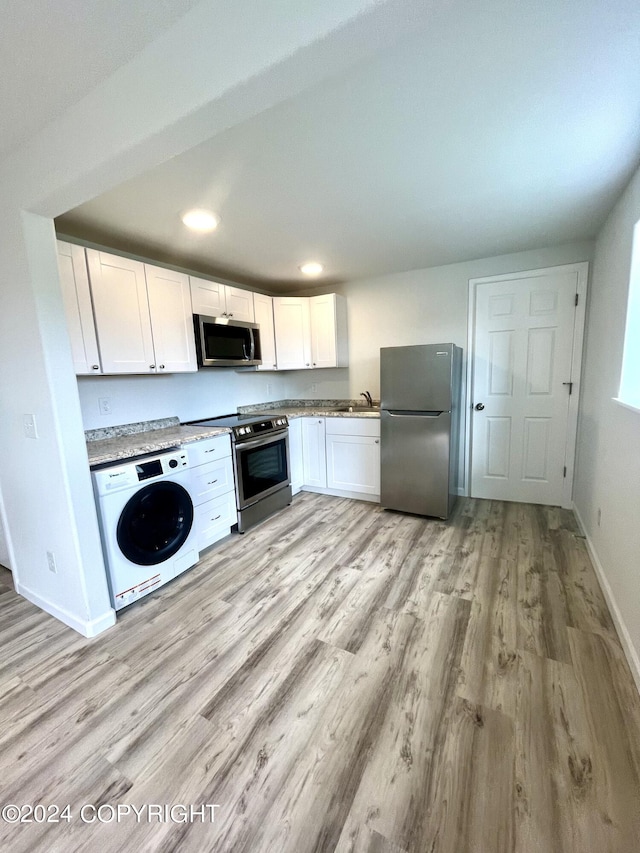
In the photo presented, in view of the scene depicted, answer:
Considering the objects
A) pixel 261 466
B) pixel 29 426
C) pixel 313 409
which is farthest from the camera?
pixel 313 409

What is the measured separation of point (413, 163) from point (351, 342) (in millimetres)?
2354

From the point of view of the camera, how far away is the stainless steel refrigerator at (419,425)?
291cm

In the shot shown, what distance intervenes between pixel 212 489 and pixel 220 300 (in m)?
1.73

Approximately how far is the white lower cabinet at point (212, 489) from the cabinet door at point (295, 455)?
2.88ft

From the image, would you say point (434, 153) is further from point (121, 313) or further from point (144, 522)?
point (144, 522)

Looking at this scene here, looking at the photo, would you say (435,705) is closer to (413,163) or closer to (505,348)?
(413,163)

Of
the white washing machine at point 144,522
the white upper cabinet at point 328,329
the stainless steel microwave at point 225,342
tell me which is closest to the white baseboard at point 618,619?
the white washing machine at point 144,522

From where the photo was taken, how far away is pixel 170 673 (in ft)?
5.28

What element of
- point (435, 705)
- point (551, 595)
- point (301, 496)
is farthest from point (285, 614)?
point (301, 496)

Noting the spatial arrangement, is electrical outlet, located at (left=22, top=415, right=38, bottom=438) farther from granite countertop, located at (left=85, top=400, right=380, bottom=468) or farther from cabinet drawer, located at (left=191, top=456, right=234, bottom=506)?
cabinet drawer, located at (left=191, top=456, right=234, bottom=506)

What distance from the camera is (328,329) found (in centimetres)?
386

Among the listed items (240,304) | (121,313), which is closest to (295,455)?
(240,304)

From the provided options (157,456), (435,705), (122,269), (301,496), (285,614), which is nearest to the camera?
(435,705)

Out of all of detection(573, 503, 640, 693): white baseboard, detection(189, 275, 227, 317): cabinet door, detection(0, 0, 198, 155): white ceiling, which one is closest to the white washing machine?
detection(189, 275, 227, 317): cabinet door
